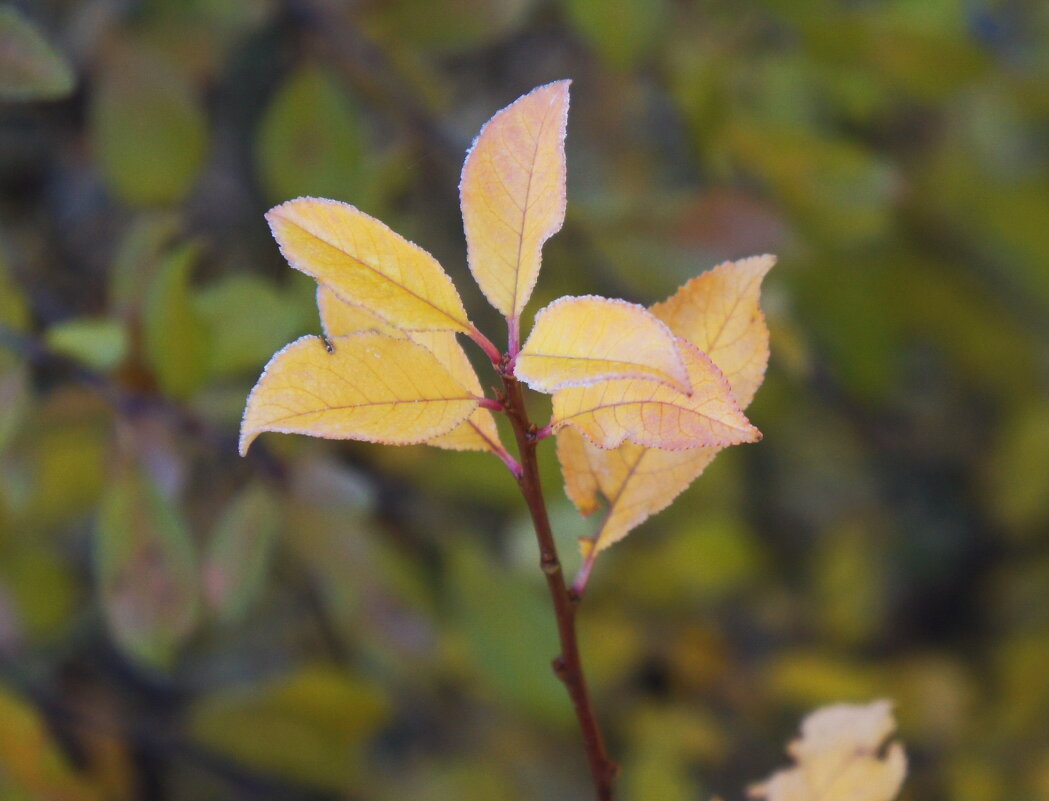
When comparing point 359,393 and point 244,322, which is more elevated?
point 244,322

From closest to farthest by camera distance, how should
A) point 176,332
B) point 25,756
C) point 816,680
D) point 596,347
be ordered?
point 596,347 < point 176,332 < point 25,756 < point 816,680

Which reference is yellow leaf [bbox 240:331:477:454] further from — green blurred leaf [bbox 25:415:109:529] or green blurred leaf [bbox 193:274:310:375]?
green blurred leaf [bbox 25:415:109:529]

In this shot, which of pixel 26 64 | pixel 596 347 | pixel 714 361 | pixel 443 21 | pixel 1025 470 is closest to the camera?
pixel 596 347

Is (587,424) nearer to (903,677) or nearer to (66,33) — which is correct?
(66,33)

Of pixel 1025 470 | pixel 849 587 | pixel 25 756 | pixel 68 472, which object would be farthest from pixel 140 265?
pixel 1025 470

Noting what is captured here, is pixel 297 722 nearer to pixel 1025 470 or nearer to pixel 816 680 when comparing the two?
pixel 816 680

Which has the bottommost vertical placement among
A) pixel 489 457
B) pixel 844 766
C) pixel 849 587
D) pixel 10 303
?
pixel 844 766
